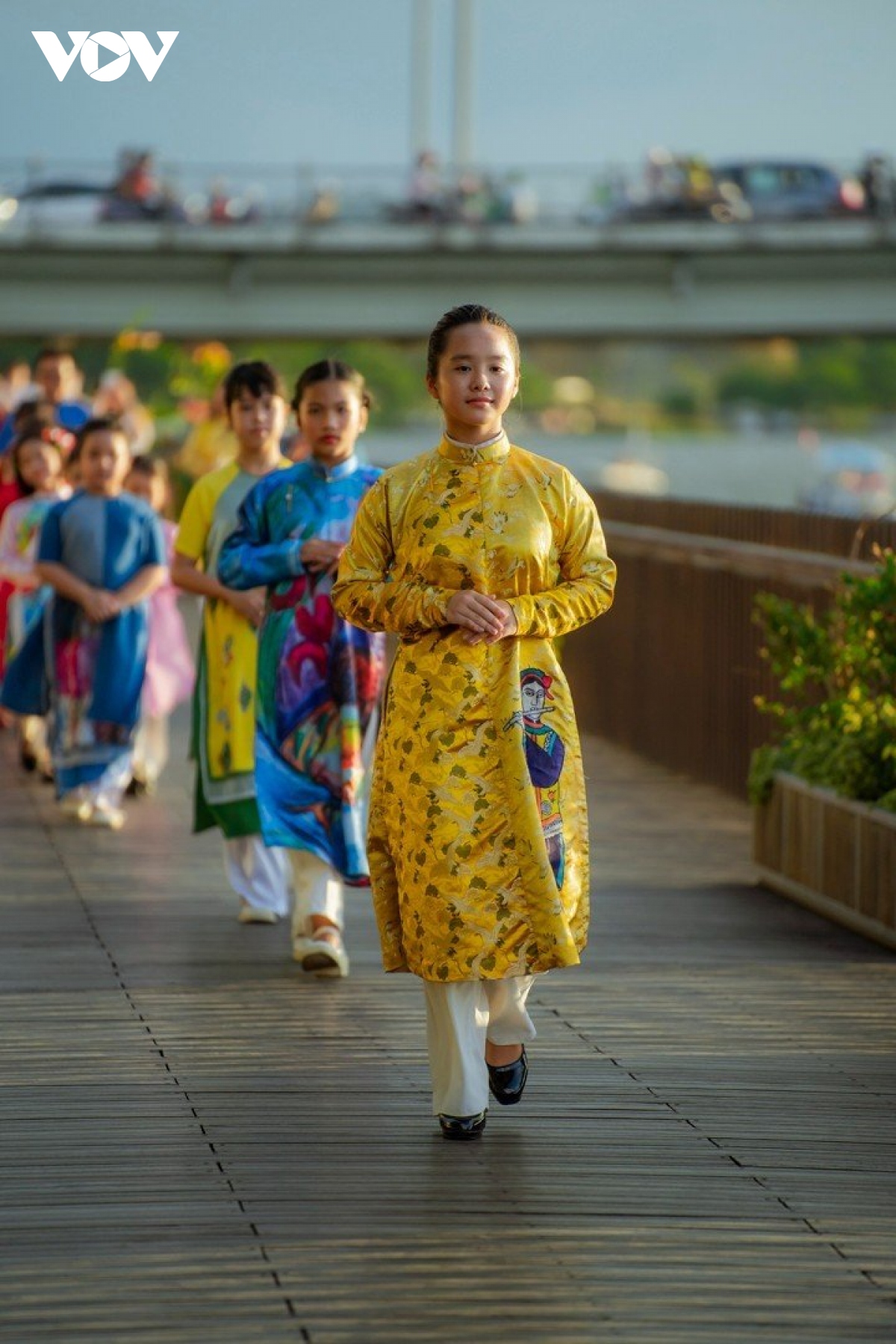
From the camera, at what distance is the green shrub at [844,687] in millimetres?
8945

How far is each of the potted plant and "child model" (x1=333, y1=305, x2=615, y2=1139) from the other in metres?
2.80

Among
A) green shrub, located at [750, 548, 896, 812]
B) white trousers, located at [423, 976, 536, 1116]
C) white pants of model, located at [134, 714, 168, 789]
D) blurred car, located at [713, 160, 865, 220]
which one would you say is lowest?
white pants of model, located at [134, 714, 168, 789]

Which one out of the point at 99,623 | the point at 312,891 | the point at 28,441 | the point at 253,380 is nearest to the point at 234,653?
the point at 253,380

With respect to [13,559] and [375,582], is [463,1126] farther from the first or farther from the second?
[13,559]

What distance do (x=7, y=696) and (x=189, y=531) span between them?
3253 mm

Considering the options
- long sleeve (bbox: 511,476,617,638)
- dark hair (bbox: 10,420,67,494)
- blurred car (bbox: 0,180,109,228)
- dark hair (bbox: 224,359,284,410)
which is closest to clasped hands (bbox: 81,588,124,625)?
dark hair (bbox: 10,420,67,494)

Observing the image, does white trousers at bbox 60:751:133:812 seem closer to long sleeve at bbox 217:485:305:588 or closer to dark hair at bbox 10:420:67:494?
dark hair at bbox 10:420:67:494

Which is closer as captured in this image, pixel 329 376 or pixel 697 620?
pixel 329 376

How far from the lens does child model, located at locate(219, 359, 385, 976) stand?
7762mm

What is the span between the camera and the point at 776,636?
33.0ft

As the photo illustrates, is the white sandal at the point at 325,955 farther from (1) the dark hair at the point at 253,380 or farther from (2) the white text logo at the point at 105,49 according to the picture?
(2) the white text logo at the point at 105,49

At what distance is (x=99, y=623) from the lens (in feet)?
37.7

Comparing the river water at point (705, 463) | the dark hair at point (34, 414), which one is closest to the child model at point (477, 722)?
the dark hair at point (34, 414)

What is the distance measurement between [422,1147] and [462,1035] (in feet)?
0.83
